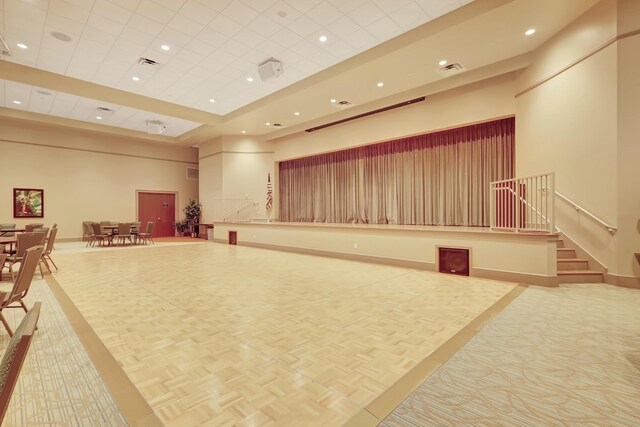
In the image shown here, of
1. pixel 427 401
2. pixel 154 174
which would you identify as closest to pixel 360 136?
pixel 427 401

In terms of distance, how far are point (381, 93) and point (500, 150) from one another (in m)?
3.51

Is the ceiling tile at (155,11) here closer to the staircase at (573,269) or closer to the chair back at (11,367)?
the chair back at (11,367)

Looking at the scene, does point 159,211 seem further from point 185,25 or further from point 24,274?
point 24,274

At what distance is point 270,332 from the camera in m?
3.03

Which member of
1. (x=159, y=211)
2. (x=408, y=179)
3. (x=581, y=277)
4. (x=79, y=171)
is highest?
(x=79, y=171)

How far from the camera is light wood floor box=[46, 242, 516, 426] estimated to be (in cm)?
192

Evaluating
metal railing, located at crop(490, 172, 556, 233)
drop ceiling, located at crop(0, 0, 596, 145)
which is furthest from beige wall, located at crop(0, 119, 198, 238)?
metal railing, located at crop(490, 172, 556, 233)

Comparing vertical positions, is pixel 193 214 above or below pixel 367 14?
below

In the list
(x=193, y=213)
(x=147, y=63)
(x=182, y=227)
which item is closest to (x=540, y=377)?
(x=147, y=63)

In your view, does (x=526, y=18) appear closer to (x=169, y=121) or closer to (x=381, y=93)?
(x=381, y=93)

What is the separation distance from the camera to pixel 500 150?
784cm

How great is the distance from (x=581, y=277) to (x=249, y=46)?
25.3ft

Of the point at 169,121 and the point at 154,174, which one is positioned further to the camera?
the point at 154,174

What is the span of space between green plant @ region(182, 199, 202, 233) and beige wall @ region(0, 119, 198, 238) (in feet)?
3.86
